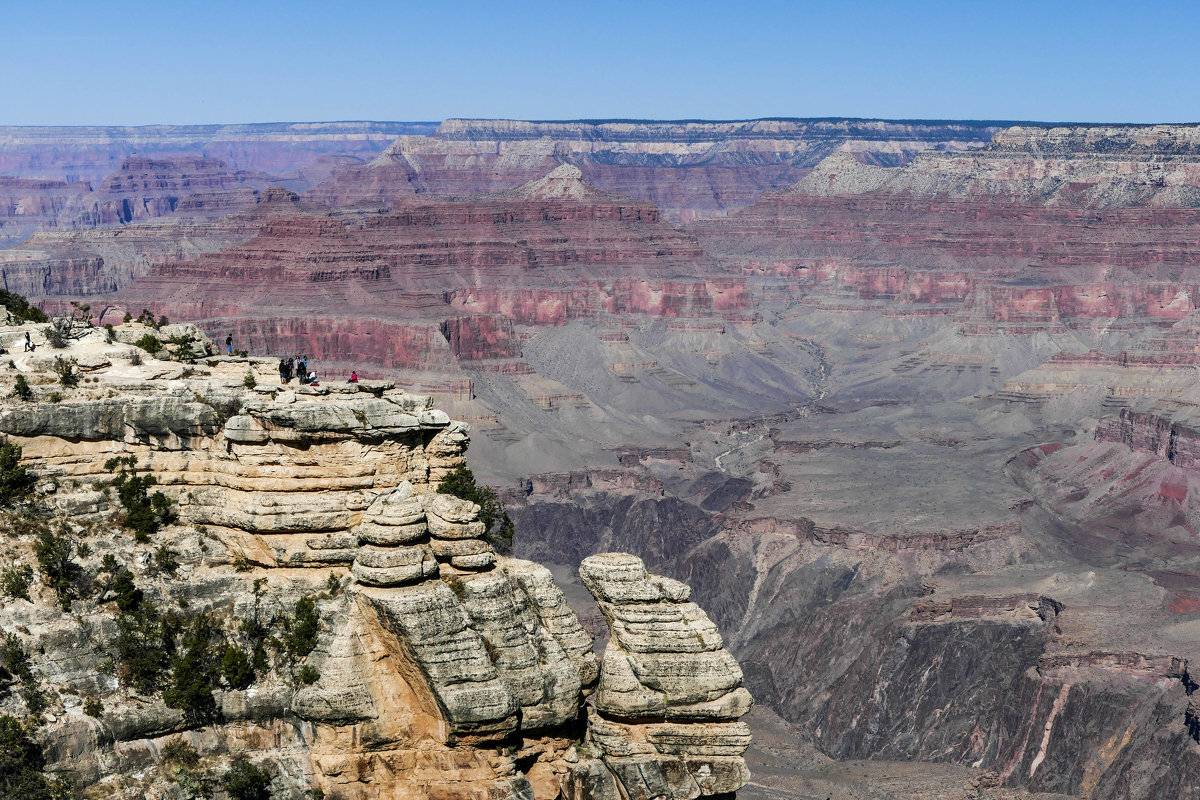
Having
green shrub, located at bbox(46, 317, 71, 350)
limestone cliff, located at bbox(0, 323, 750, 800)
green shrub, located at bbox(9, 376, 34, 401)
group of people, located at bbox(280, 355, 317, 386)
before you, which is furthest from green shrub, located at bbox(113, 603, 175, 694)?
green shrub, located at bbox(46, 317, 71, 350)

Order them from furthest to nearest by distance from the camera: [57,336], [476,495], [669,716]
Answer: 1. [476,495]
2. [57,336]
3. [669,716]

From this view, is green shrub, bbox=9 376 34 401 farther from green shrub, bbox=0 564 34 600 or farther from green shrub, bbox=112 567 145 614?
green shrub, bbox=112 567 145 614

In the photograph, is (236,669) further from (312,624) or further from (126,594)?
(126,594)

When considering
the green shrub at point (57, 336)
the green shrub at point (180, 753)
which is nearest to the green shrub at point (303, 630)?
the green shrub at point (180, 753)

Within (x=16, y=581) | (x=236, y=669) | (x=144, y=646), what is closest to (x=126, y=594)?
(x=144, y=646)

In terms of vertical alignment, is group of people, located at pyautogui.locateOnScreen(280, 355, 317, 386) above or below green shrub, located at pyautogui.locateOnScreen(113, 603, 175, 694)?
above
